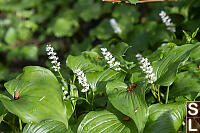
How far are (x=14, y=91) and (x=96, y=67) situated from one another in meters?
0.63

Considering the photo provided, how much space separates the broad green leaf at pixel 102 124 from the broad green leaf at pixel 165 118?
0.16 meters

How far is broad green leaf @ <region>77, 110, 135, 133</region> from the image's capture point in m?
1.58

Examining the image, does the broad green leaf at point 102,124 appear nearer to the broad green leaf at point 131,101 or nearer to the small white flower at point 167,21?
the broad green leaf at point 131,101

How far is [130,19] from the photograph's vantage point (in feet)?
13.9

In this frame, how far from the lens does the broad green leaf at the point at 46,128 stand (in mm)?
1627

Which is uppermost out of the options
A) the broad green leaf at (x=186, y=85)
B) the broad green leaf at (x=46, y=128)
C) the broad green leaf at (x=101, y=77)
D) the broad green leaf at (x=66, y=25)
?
the broad green leaf at (x=66, y=25)

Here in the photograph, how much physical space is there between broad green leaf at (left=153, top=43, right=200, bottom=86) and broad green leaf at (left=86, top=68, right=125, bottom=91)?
0.86 ft

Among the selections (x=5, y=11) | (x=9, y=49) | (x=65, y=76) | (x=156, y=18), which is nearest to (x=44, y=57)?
(x=9, y=49)

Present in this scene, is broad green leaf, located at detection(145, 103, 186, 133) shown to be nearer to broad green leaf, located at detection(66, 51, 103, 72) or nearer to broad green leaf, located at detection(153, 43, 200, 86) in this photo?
broad green leaf, located at detection(153, 43, 200, 86)

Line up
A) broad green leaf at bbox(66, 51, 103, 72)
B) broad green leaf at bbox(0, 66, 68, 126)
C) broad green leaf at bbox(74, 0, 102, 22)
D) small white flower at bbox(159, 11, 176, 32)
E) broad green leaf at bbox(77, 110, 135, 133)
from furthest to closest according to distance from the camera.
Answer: broad green leaf at bbox(74, 0, 102, 22) < small white flower at bbox(159, 11, 176, 32) < broad green leaf at bbox(66, 51, 103, 72) < broad green leaf at bbox(77, 110, 135, 133) < broad green leaf at bbox(0, 66, 68, 126)

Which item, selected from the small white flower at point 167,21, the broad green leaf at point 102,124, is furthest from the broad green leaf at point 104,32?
the broad green leaf at point 102,124

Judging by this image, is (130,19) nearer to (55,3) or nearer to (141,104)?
(55,3)

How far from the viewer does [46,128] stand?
65.2 inches

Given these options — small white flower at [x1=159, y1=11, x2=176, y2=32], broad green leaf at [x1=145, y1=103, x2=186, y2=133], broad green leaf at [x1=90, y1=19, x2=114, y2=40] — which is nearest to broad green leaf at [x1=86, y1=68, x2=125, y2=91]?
broad green leaf at [x1=145, y1=103, x2=186, y2=133]
